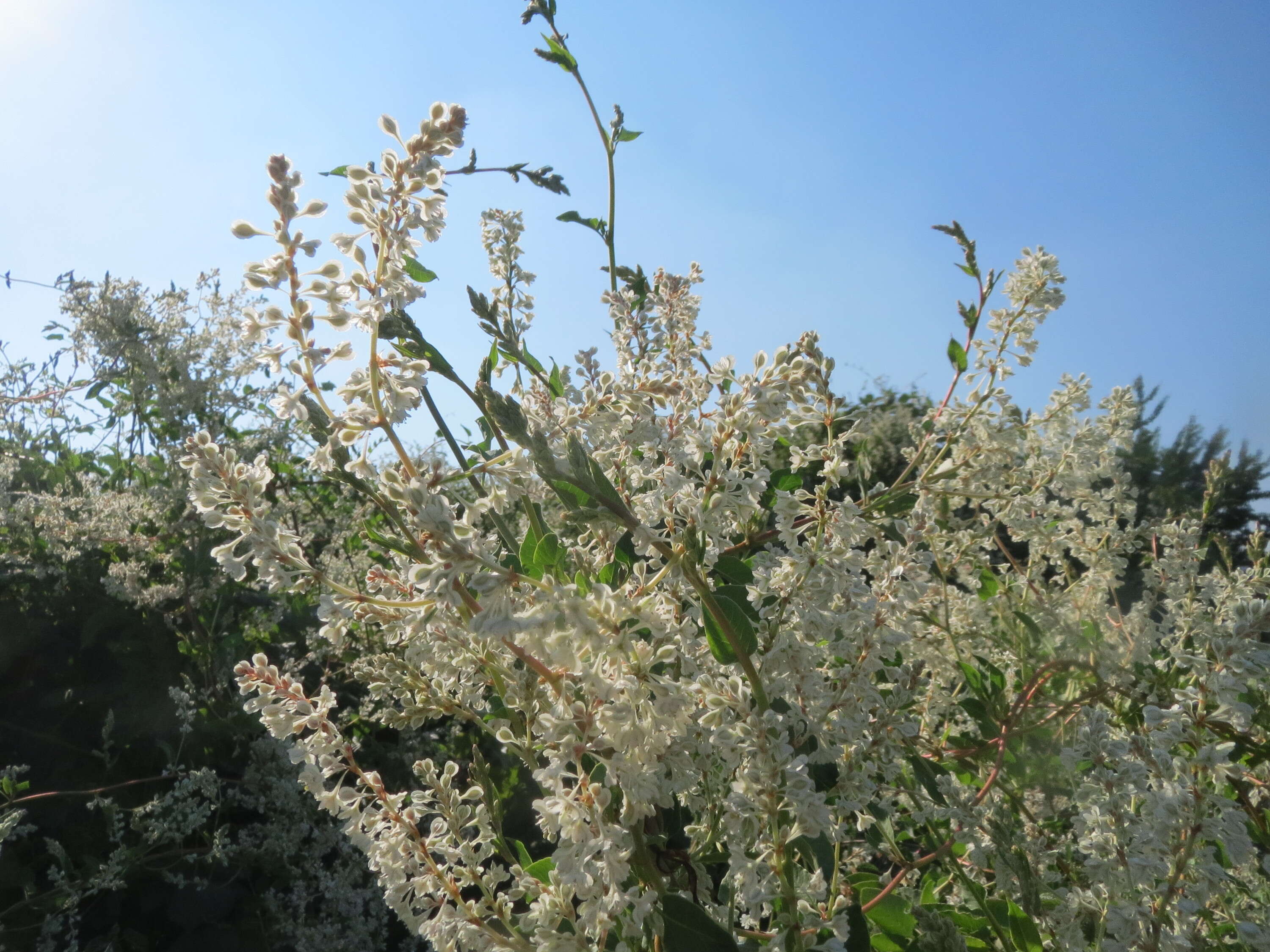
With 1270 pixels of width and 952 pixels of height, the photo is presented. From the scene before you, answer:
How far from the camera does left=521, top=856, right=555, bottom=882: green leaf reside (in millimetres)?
1180

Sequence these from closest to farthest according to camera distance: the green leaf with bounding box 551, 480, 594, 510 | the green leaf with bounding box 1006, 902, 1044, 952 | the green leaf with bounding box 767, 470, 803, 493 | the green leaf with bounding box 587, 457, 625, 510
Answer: the green leaf with bounding box 587, 457, 625, 510, the green leaf with bounding box 551, 480, 594, 510, the green leaf with bounding box 1006, 902, 1044, 952, the green leaf with bounding box 767, 470, 803, 493

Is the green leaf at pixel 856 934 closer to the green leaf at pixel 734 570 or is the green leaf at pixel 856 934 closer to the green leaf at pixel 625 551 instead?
the green leaf at pixel 734 570

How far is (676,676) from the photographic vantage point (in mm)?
1198

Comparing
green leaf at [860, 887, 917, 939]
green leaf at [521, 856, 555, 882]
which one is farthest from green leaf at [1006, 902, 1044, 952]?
green leaf at [521, 856, 555, 882]

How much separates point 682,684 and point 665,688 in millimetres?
63

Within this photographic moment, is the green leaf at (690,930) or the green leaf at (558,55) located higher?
the green leaf at (558,55)

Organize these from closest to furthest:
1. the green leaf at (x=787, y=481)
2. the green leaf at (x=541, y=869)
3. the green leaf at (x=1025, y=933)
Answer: the green leaf at (x=541, y=869) → the green leaf at (x=1025, y=933) → the green leaf at (x=787, y=481)

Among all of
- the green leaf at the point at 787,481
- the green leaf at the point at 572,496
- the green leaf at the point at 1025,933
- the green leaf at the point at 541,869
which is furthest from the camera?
the green leaf at the point at 787,481

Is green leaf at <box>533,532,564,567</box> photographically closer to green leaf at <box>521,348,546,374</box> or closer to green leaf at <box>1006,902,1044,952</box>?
green leaf at <box>521,348,546,374</box>

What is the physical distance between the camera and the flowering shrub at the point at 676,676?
2.98ft

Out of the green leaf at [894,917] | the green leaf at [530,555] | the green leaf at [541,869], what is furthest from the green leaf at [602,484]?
the green leaf at [894,917]

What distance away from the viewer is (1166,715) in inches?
40.5

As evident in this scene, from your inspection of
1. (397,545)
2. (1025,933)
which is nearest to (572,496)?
(397,545)

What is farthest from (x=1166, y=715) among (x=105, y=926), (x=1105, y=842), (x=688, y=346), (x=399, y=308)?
(x=105, y=926)
